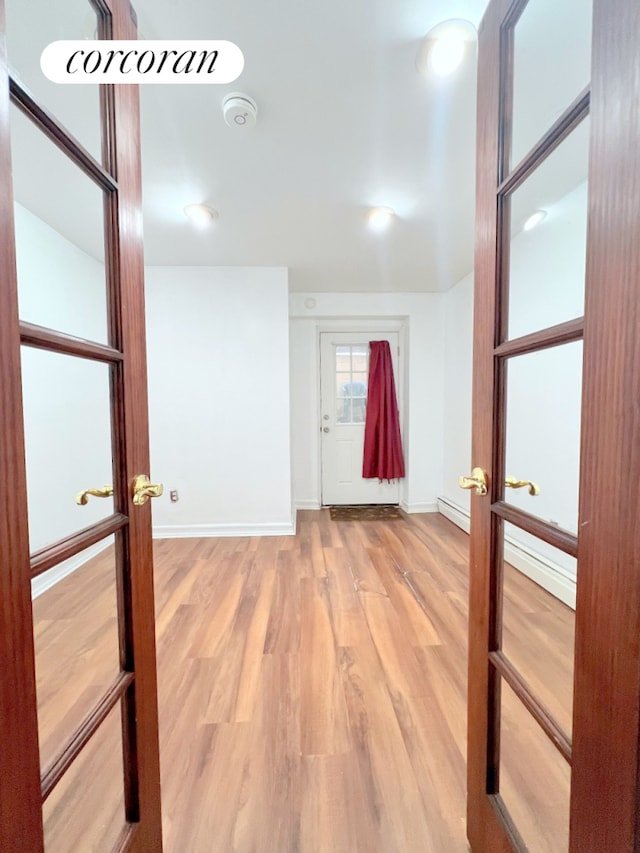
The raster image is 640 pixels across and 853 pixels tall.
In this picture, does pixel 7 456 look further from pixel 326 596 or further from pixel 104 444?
pixel 326 596

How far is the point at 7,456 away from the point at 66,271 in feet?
1.26

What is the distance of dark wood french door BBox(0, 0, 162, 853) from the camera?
440mm

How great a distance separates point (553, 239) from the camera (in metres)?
1.13

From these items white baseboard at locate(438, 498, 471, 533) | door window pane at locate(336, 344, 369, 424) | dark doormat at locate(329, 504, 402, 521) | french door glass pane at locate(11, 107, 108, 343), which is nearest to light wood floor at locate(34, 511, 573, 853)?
french door glass pane at locate(11, 107, 108, 343)

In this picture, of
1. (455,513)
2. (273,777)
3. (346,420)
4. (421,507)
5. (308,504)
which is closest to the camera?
(273,777)

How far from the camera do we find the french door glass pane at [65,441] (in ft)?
1.92

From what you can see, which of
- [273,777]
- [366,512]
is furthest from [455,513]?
[273,777]

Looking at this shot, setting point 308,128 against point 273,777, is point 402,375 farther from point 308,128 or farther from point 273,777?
point 273,777

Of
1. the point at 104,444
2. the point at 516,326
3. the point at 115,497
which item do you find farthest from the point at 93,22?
the point at 516,326

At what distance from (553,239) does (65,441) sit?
158 centimetres

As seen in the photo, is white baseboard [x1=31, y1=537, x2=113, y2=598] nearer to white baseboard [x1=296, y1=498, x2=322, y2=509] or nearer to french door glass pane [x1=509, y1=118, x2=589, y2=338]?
french door glass pane [x1=509, y1=118, x2=589, y2=338]

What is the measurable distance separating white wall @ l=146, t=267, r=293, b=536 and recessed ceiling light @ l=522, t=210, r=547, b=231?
215 centimetres

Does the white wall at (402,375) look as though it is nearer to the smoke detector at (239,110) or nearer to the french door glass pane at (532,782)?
the smoke detector at (239,110)

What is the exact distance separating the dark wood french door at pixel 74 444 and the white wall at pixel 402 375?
9.18 ft
